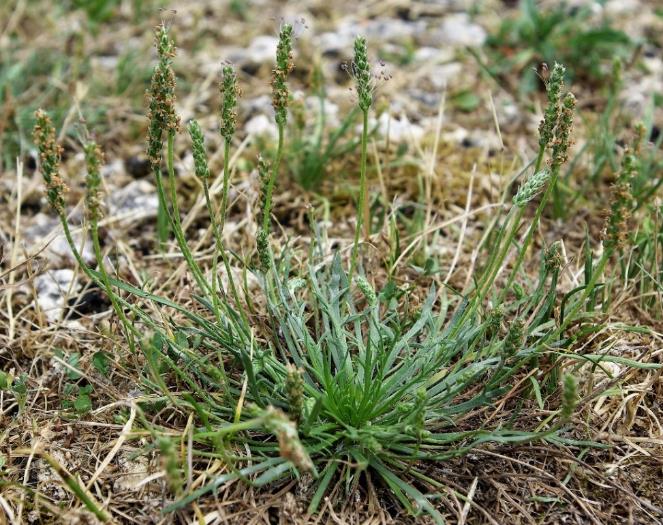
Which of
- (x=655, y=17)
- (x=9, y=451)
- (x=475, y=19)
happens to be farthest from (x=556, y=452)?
(x=655, y=17)

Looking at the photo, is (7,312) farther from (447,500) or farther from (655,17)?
(655,17)

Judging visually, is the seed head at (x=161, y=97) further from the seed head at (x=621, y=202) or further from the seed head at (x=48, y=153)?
the seed head at (x=621, y=202)

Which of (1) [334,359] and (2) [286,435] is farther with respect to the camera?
(1) [334,359]

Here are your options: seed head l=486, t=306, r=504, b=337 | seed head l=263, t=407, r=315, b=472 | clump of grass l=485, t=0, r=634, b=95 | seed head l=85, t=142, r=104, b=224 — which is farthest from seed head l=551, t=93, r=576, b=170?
clump of grass l=485, t=0, r=634, b=95

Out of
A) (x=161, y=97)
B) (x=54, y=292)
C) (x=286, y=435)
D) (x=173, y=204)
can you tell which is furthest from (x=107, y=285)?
(x=54, y=292)

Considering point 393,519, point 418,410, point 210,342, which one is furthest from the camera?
point 210,342

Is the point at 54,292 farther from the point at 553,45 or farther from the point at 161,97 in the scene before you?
the point at 553,45
